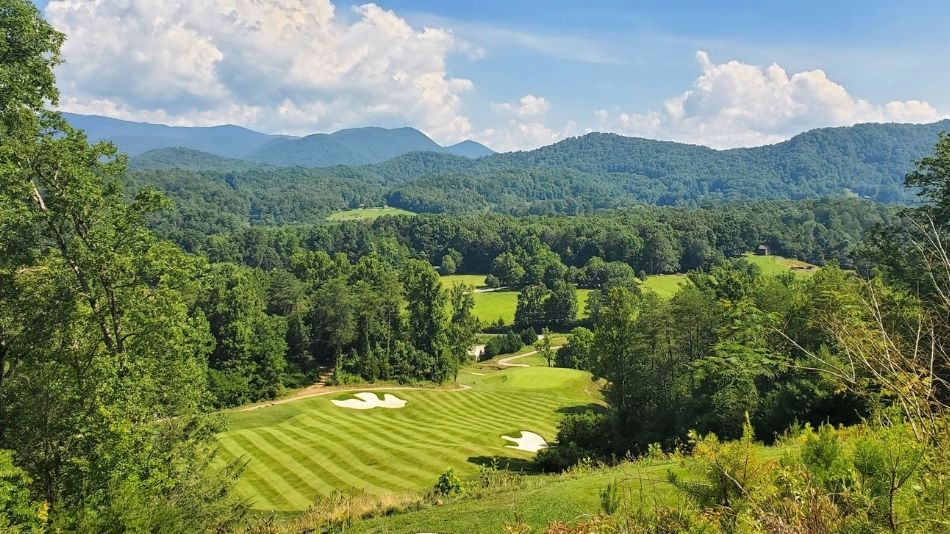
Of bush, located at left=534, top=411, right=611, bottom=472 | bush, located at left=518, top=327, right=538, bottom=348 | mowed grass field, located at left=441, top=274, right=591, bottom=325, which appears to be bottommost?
bush, located at left=518, top=327, right=538, bottom=348

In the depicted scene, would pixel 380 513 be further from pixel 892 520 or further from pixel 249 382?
pixel 249 382

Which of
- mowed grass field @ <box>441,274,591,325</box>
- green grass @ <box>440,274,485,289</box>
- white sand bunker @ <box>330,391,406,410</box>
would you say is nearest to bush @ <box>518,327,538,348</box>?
mowed grass field @ <box>441,274,591,325</box>

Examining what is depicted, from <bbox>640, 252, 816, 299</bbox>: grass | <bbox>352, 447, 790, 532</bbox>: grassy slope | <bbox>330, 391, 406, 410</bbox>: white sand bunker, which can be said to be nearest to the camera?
<bbox>352, 447, 790, 532</bbox>: grassy slope

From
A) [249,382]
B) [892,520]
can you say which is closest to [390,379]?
[249,382]

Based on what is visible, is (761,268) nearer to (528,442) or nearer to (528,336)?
(528,336)

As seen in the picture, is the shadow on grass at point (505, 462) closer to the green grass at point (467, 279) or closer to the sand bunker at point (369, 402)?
the sand bunker at point (369, 402)

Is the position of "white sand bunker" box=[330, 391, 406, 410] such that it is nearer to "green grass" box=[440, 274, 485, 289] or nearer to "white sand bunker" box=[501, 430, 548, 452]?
"white sand bunker" box=[501, 430, 548, 452]
